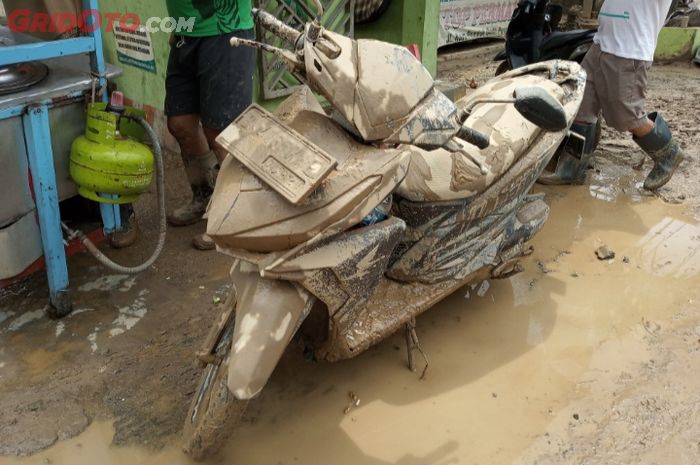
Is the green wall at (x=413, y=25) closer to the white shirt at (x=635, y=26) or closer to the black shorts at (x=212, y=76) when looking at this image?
the white shirt at (x=635, y=26)

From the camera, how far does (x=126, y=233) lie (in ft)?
11.7

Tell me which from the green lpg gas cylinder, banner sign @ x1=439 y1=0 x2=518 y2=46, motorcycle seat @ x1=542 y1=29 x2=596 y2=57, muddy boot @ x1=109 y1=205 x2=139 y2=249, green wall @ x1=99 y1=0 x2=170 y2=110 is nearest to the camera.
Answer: the green lpg gas cylinder

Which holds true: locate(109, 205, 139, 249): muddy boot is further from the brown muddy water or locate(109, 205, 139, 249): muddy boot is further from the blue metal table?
the brown muddy water

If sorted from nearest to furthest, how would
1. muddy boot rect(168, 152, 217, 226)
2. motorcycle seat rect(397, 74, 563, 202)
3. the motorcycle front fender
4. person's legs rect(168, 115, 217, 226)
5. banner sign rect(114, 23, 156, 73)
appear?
the motorcycle front fender → motorcycle seat rect(397, 74, 563, 202) → person's legs rect(168, 115, 217, 226) → muddy boot rect(168, 152, 217, 226) → banner sign rect(114, 23, 156, 73)

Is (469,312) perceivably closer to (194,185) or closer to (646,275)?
(646,275)

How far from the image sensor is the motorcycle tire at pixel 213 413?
78.6 inches

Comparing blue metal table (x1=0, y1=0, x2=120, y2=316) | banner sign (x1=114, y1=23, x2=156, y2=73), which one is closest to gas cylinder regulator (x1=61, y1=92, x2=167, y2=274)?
blue metal table (x1=0, y1=0, x2=120, y2=316)

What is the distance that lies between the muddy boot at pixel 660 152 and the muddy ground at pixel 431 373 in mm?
788

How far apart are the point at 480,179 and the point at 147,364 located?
163 centimetres

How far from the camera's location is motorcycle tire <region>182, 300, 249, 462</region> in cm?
200

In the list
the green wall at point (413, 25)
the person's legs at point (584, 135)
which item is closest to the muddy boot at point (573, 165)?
the person's legs at point (584, 135)

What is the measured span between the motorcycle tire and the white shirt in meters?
3.24

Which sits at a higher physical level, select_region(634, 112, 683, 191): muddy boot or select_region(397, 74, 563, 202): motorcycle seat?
select_region(397, 74, 563, 202): motorcycle seat

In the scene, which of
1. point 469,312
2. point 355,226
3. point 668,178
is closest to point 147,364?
point 355,226
